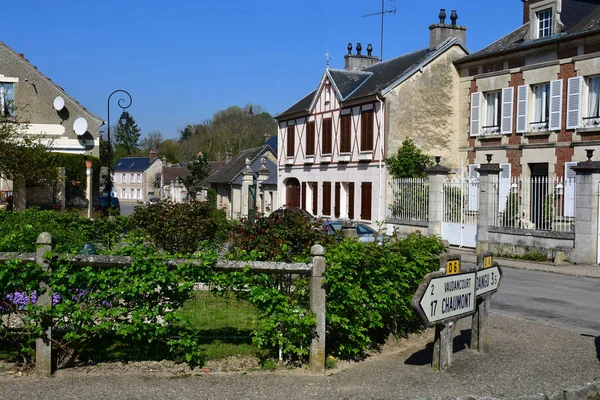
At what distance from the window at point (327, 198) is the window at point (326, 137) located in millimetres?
1646

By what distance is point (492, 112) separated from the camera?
28.1m

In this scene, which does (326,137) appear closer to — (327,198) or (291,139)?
(327,198)

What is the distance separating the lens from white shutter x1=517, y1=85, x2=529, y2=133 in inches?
1012

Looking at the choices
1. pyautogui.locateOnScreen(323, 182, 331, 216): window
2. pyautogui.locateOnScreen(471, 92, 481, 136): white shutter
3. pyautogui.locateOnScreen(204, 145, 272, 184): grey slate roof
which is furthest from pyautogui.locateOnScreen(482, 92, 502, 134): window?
pyautogui.locateOnScreen(204, 145, 272, 184): grey slate roof

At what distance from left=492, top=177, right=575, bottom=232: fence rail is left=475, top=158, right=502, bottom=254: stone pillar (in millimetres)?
123

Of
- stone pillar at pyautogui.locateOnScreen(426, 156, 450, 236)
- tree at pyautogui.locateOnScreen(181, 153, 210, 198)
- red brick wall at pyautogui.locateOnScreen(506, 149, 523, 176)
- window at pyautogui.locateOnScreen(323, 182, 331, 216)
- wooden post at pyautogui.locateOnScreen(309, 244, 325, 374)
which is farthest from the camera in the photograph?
tree at pyautogui.locateOnScreen(181, 153, 210, 198)

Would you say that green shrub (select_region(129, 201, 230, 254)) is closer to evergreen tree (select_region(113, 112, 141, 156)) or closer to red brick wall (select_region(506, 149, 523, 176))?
red brick wall (select_region(506, 149, 523, 176))

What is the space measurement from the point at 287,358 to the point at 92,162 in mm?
30128

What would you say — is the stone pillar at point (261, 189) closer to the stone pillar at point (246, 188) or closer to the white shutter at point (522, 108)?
the stone pillar at point (246, 188)

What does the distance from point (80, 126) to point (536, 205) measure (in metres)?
23.2

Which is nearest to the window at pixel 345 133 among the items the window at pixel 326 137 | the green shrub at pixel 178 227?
the window at pixel 326 137

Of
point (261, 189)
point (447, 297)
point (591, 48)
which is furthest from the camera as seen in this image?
point (261, 189)

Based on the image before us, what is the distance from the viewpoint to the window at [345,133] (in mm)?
32000

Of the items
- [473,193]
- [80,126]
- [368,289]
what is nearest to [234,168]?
[80,126]
